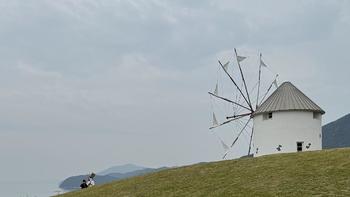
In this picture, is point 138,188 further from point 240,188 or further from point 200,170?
point 240,188

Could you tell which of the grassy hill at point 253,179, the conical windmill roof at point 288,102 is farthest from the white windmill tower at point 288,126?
the grassy hill at point 253,179

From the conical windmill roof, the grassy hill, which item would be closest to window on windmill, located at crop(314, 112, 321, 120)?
the conical windmill roof

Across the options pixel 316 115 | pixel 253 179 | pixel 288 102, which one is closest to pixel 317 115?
pixel 316 115

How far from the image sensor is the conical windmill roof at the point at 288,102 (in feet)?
167

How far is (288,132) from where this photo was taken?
50.0 meters

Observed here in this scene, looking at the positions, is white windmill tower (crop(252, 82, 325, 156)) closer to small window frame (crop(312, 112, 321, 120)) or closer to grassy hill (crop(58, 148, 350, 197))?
small window frame (crop(312, 112, 321, 120))

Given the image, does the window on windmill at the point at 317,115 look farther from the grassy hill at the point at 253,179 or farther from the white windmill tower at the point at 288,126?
the grassy hill at the point at 253,179

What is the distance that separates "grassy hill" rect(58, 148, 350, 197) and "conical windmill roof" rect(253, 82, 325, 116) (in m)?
11.8

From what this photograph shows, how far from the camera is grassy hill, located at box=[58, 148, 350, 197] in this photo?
94.4ft

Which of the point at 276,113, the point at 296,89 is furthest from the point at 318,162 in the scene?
the point at 296,89

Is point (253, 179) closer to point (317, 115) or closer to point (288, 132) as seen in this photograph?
point (288, 132)

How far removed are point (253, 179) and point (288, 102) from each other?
20299 millimetres

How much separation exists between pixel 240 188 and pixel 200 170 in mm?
8897

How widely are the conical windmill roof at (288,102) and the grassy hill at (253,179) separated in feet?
38.8
